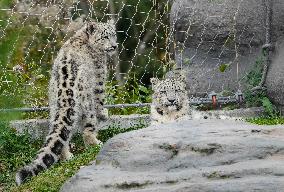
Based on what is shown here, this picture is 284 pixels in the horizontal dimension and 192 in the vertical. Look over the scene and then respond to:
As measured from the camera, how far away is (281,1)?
325 inches

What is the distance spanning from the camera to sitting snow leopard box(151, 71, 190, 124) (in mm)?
7130

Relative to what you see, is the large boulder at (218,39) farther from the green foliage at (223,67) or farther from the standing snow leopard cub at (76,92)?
the standing snow leopard cub at (76,92)

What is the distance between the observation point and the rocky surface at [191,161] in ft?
12.4

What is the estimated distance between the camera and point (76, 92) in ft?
23.4

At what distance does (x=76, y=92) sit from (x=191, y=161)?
320 cm

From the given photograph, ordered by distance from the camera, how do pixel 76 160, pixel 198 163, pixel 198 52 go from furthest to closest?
1. pixel 198 52
2. pixel 76 160
3. pixel 198 163

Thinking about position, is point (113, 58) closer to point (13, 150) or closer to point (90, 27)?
point (90, 27)

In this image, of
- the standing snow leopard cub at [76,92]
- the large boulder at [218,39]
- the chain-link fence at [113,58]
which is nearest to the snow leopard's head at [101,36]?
the standing snow leopard cub at [76,92]

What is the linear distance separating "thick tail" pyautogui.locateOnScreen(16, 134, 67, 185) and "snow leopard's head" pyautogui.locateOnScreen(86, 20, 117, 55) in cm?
148

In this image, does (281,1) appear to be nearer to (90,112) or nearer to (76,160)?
(90,112)

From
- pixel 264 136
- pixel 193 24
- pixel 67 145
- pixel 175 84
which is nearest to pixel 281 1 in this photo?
pixel 193 24

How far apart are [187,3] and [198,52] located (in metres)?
0.60

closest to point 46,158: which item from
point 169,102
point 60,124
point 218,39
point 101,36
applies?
point 60,124

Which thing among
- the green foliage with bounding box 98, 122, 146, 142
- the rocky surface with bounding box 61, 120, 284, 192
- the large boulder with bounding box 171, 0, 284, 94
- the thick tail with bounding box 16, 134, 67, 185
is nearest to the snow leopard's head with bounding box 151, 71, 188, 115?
the green foliage with bounding box 98, 122, 146, 142
